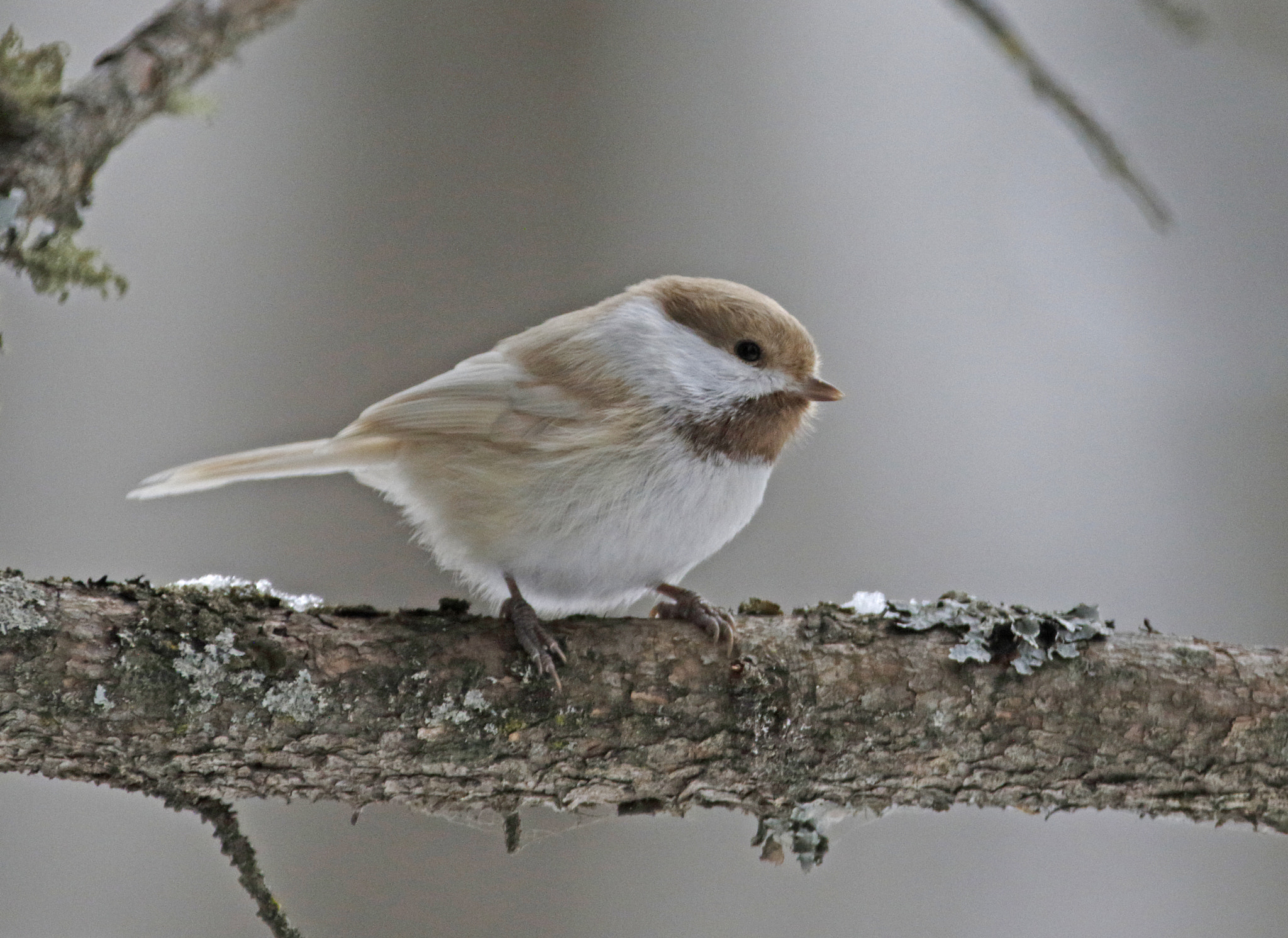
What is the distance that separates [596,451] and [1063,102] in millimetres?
1131

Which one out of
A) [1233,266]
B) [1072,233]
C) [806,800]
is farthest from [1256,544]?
[806,800]

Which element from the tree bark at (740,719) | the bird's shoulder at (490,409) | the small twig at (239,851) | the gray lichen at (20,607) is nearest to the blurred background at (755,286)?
the tree bark at (740,719)

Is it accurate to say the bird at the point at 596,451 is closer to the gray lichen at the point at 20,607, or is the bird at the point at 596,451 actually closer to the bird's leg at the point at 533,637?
the bird's leg at the point at 533,637

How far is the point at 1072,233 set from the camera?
6039mm

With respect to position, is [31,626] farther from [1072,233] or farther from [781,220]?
[1072,233]

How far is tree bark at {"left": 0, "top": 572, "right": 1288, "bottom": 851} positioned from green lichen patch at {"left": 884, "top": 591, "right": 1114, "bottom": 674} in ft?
0.07

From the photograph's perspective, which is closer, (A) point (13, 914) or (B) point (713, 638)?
(B) point (713, 638)

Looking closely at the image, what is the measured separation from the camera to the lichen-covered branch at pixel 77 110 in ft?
5.47

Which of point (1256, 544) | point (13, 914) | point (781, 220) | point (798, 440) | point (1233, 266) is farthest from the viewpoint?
point (1233, 266)

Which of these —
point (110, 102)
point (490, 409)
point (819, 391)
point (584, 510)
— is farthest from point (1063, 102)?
point (110, 102)

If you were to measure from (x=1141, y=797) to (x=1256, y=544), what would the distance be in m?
3.86

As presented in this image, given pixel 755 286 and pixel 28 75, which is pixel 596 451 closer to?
pixel 28 75

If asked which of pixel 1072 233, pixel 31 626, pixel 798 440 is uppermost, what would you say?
pixel 1072 233

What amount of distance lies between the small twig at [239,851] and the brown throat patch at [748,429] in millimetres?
1196
